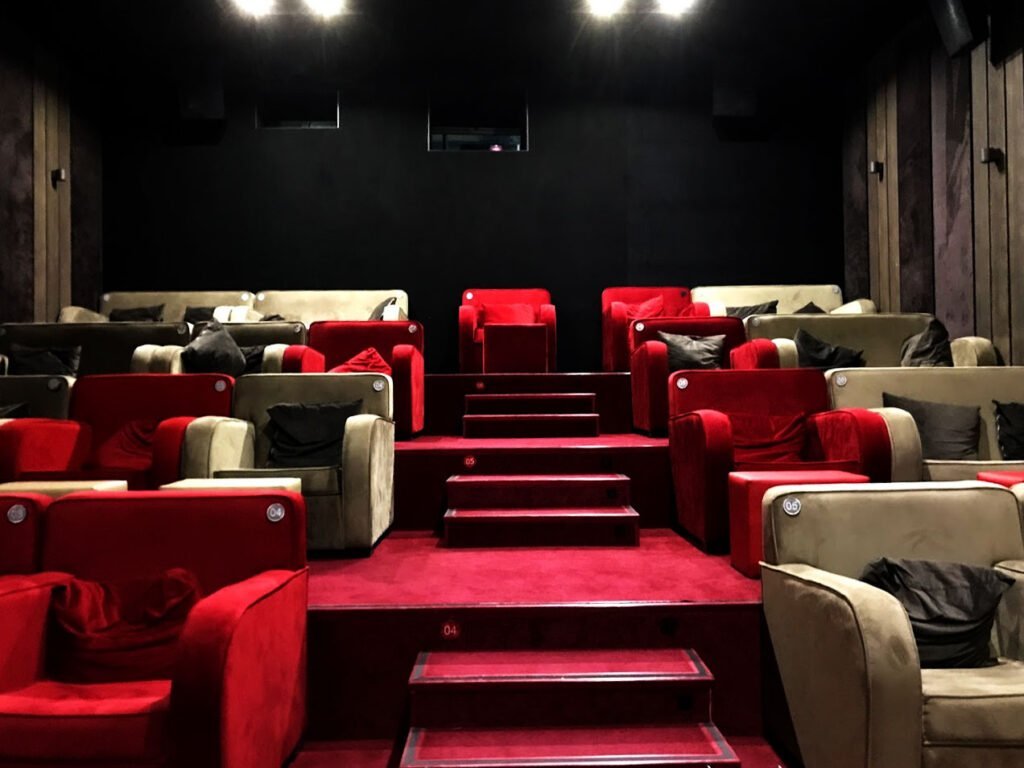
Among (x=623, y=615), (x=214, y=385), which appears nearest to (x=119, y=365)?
(x=214, y=385)

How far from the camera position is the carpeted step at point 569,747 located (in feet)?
6.64

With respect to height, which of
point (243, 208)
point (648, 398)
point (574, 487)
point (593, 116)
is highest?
point (593, 116)

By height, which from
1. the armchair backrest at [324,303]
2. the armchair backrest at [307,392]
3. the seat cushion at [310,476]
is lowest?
Answer: the seat cushion at [310,476]

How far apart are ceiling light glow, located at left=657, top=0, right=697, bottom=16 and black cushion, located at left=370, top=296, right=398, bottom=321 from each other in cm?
296

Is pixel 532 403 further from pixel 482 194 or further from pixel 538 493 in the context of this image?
pixel 482 194

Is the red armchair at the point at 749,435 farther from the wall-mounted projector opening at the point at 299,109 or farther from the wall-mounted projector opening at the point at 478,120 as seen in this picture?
the wall-mounted projector opening at the point at 299,109

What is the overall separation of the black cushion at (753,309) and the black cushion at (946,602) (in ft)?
12.8

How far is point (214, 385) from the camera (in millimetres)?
3777

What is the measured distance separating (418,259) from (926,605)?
18.1 ft

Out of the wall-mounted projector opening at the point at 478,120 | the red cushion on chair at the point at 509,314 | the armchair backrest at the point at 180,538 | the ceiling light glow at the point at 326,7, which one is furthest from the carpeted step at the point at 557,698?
the wall-mounted projector opening at the point at 478,120

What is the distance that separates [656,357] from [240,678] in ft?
9.60

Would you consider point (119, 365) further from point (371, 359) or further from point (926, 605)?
point (926, 605)

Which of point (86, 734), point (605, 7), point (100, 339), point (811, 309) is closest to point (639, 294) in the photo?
point (811, 309)

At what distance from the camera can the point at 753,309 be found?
603 centimetres
